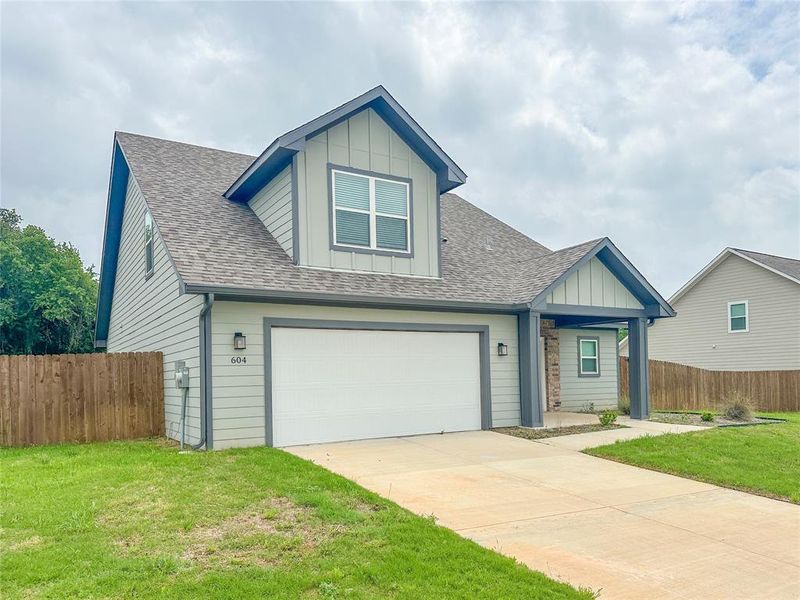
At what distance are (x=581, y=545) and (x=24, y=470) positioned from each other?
280 inches

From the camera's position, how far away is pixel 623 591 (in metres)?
4.12

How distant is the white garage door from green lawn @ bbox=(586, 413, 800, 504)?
3.11 m

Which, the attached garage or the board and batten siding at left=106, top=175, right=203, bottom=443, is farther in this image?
the attached garage

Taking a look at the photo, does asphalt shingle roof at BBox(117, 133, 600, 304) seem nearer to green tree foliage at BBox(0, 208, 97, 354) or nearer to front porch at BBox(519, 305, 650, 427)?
front porch at BBox(519, 305, 650, 427)

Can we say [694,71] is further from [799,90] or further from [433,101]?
[433,101]

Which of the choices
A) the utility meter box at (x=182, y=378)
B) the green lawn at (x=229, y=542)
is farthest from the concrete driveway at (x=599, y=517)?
the utility meter box at (x=182, y=378)

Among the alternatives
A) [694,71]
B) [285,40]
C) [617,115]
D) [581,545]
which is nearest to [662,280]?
[617,115]

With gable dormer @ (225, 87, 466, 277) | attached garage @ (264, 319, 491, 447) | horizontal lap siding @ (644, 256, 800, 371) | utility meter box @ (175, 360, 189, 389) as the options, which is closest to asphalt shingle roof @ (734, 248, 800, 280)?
horizontal lap siding @ (644, 256, 800, 371)

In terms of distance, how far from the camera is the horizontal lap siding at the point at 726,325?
21.7 meters

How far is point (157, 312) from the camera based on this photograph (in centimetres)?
1189

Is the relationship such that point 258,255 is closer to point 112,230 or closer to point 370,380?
point 370,380

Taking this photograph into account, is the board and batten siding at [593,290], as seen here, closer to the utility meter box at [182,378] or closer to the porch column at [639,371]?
the porch column at [639,371]

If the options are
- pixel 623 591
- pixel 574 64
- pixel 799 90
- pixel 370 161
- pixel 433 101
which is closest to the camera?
pixel 623 591

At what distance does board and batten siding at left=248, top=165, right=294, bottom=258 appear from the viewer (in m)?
10.9
